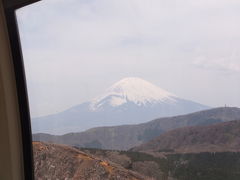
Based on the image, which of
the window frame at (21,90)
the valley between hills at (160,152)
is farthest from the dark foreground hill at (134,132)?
the window frame at (21,90)

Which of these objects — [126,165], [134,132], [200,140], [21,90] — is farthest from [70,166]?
[200,140]

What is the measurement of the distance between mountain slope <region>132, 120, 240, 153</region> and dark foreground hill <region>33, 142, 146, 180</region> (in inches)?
13.5

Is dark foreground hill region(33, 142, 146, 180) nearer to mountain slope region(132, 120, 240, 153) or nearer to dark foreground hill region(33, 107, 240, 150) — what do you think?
dark foreground hill region(33, 107, 240, 150)

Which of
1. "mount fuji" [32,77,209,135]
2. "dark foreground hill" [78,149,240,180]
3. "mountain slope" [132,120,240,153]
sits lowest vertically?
"dark foreground hill" [78,149,240,180]

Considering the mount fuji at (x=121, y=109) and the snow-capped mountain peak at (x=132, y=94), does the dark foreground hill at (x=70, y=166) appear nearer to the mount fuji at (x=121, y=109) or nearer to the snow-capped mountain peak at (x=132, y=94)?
the mount fuji at (x=121, y=109)

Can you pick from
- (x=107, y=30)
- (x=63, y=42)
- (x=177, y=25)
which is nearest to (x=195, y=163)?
(x=177, y=25)

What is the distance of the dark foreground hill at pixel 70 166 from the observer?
2.98m

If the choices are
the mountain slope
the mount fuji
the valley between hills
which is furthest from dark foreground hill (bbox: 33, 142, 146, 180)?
the mountain slope

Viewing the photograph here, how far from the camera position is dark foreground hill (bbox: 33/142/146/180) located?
117 inches

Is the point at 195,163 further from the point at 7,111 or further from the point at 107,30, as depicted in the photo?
the point at 7,111

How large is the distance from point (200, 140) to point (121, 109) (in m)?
0.84

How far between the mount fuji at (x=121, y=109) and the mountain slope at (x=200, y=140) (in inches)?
6.8

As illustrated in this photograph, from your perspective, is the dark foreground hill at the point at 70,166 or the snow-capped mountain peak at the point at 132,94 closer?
the snow-capped mountain peak at the point at 132,94

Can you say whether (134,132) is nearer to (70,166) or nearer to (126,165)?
(126,165)
